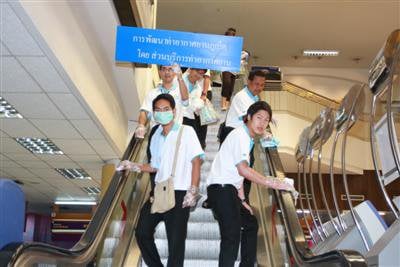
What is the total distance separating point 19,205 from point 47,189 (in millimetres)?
14399

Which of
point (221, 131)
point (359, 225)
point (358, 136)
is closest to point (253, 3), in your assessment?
point (358, 136)

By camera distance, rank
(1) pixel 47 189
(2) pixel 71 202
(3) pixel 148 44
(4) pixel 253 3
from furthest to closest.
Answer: (2) pixel 71 202 < (1) pixel 47 189 < (4) pixel 253 3 < (3) pixel 148 44

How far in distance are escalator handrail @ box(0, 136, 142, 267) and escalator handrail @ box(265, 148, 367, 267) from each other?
4.02ft

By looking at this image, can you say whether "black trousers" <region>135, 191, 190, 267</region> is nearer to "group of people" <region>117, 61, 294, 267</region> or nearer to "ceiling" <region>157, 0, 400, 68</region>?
"group of people" <region>117, 61, 294, 267</region>

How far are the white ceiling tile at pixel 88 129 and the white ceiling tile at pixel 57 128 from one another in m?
0.13

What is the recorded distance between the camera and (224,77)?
9.27 metres

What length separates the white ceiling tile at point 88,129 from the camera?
29.8 ft

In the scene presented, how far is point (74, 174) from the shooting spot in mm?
14023

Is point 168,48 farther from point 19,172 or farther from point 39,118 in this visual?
point 19,172

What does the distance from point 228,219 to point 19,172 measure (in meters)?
10.5

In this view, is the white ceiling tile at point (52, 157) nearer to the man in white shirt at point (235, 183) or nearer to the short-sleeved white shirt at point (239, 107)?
the short-sleeved white shirt at point (239, 107)

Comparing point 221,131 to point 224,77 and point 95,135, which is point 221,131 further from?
point 95,135

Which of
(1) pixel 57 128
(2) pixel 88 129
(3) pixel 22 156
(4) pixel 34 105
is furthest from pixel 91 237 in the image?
(3) pixel 22 156

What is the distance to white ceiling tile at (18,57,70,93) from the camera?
6566mm
